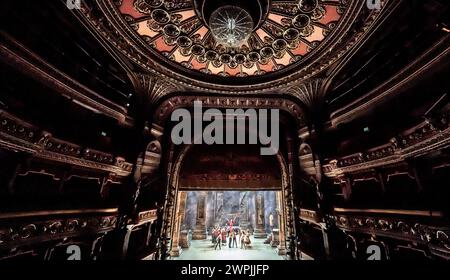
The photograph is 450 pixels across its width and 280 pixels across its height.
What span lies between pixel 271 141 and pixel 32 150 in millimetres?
5940

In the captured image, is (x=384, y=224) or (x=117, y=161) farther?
(x=117, y=161)

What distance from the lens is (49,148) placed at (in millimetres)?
2877

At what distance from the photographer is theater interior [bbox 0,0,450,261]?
251 centimetres

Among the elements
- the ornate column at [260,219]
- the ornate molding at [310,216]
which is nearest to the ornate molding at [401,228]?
the ornate molding at [310,216]

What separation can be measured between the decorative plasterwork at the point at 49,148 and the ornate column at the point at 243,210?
15.5 m

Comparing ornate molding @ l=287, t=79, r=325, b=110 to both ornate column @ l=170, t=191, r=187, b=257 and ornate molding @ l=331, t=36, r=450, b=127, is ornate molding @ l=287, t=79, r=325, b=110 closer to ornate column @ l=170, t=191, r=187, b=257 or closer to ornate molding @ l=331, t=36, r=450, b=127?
ornate molding @ l=331, t=36, r=450, b=127

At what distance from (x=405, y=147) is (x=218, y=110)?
4.59 m

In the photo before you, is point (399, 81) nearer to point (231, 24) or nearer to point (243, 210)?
point (231, 24)

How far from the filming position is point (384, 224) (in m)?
3.16

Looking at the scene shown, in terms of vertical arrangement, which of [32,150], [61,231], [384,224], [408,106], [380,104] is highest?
[380,104]

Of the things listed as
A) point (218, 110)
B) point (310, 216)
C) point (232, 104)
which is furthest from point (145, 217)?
point (310, 216)
